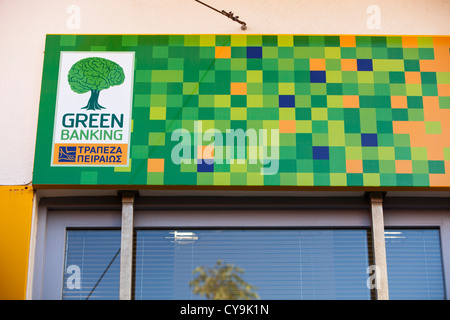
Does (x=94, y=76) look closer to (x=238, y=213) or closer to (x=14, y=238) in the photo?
(x=14, y=238)

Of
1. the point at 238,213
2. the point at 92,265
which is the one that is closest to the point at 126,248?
the point at 92,265

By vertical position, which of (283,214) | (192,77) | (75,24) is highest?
(75,24)

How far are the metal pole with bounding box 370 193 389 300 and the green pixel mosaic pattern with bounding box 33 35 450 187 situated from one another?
0.64ft

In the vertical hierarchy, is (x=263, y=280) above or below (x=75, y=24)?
below

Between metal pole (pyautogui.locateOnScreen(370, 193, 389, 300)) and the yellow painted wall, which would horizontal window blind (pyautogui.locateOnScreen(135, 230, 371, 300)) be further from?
the yellow painted wall

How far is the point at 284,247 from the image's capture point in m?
5.00

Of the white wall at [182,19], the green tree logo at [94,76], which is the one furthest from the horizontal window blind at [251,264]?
the white wall at [182,19]

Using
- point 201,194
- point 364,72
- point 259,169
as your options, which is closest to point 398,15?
point 364,72

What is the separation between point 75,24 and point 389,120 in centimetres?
245

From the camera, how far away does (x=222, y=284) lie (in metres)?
4.90

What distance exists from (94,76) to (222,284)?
1761 millimetres

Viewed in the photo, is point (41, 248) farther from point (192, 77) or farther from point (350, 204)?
point (350, 204)

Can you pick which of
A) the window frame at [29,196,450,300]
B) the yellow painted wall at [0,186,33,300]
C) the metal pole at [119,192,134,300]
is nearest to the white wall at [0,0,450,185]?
the yellow painted wall at [0,186,33,300]

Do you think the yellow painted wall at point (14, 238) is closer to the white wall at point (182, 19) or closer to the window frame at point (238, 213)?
the window frame at point (238, 213)
